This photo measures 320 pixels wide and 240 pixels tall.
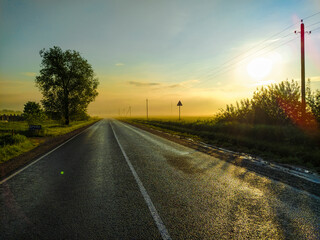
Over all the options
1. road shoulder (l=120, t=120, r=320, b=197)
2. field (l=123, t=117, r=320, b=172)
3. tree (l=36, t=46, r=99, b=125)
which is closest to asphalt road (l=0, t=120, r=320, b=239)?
road shoulder (l=120, t=120, r=320, b=197)

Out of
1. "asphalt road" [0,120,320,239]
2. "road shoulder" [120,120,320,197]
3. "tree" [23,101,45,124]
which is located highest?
"tree" [23,101,45,124]

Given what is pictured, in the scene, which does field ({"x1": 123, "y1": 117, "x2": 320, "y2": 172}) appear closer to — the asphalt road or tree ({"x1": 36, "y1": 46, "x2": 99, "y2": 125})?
the asphalt road

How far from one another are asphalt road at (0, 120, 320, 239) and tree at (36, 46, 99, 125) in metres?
33.4

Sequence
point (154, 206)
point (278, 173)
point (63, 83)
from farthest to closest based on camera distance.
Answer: point (63, 83)
point (278, 173)
point (154, 206)

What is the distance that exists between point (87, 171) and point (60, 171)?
3.04 feet

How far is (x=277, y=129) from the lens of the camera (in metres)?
11.5

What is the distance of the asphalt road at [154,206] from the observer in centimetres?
301

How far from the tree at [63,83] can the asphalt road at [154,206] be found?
110 feet

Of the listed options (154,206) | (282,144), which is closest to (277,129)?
(282,144)

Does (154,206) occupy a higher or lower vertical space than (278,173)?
higher

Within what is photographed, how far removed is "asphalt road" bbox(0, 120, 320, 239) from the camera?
301 centimetres

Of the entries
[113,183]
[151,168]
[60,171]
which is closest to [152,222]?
[113,183]

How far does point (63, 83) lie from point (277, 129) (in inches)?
1434

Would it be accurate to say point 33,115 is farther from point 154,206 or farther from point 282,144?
point 282,144
